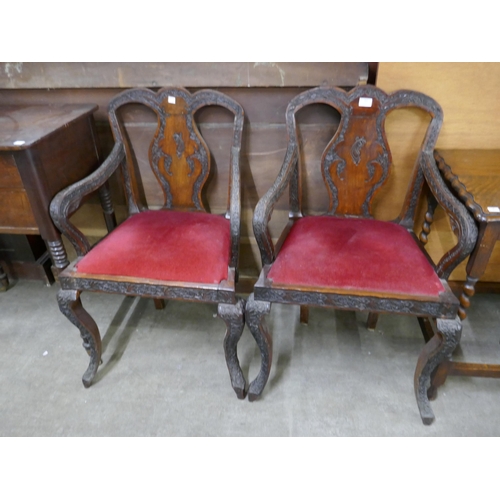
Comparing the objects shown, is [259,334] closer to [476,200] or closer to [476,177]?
[476,200]

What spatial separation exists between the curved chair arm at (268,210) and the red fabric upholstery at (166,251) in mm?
154

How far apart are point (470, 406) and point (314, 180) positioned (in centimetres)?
109

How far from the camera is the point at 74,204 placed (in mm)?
1356

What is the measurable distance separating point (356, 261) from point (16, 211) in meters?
1.25

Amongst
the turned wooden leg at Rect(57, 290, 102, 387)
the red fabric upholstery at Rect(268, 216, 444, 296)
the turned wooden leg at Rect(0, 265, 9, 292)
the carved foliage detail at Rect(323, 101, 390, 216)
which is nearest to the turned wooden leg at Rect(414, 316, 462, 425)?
the red fabric upholstery at Rect(268, 216, 444, 296)

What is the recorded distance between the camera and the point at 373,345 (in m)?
1.69

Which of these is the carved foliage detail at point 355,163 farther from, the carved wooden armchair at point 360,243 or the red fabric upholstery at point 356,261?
the red fabric upholstery at point 356,261

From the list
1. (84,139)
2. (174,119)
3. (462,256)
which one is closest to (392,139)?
(462,256)

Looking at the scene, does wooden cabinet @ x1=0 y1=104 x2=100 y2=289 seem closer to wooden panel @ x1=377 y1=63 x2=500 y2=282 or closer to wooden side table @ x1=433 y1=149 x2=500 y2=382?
wooden panel @ x1=377 y1=63 x2=500 y2=282

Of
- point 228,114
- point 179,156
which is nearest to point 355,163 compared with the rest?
point 228,114

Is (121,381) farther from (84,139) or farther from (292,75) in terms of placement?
(292,75)

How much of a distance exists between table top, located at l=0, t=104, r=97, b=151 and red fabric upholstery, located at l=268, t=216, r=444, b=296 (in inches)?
36.8

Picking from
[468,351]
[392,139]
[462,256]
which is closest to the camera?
[462,256]

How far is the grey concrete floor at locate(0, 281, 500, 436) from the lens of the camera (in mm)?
1388
